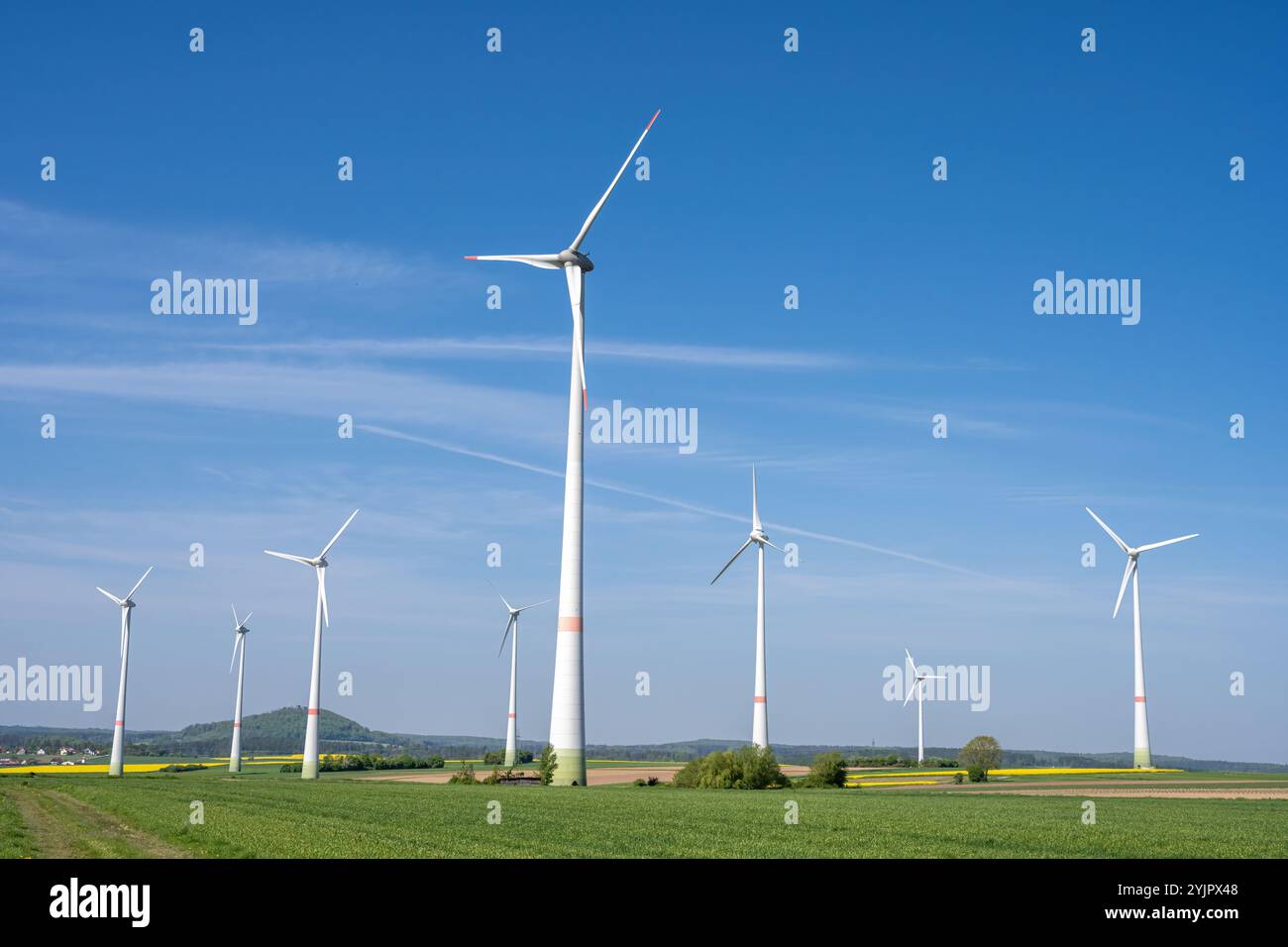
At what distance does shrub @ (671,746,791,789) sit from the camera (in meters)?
92.9

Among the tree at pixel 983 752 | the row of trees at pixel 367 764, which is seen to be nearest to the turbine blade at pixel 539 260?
the row of trees at pixel 367 764

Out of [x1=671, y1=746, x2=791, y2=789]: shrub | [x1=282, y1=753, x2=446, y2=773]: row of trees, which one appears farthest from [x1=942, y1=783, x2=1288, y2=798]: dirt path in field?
[x1=282, y1=753, x2=446, y2=773]: row of trees

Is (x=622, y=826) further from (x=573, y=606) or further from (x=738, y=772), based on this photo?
(x=738, y=772)

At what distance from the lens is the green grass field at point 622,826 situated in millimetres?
36562

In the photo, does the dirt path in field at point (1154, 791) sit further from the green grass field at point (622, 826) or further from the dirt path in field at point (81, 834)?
the dirt path in field at point (81, 834)

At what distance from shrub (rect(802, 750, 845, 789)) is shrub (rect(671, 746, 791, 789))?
2.23 metres

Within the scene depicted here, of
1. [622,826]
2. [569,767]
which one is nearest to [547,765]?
[569,767]

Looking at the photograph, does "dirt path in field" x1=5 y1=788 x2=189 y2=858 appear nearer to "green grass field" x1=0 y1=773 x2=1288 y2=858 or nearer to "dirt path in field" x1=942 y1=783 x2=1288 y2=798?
"green grass field" x1=0 y1=773 x2=1288 y2=858

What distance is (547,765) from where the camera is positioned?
302 ft

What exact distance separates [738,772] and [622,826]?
4842 centimetres

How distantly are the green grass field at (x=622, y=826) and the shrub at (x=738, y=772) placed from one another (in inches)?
734
